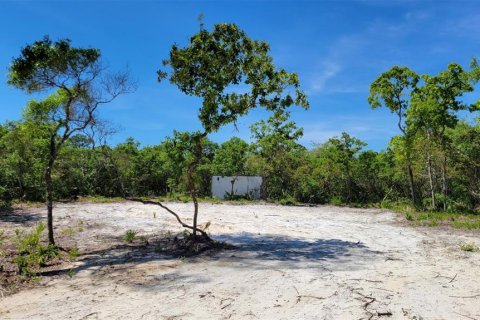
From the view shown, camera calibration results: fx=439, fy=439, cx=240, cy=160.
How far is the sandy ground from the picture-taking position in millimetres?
5660

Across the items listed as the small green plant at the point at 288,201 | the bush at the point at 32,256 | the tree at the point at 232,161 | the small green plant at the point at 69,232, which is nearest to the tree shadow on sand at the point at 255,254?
the bush at the point at 32,256

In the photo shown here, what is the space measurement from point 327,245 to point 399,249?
1647 mm

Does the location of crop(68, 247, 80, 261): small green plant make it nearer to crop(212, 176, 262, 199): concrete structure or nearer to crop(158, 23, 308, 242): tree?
crop(158, 23, 308, 242): tree

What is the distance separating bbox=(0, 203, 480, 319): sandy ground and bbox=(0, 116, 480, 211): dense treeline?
453 inches

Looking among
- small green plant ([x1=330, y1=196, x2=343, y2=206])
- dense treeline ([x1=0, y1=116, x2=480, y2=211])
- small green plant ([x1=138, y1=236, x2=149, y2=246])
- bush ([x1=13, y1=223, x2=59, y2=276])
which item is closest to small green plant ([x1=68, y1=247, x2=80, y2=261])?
bush ([x1=13, y1=223, x2=59, y2=276])

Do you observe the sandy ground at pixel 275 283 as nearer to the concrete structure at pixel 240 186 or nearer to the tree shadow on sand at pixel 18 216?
the tree shadow on sand at pixel 18 216

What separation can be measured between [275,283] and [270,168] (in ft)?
69.7

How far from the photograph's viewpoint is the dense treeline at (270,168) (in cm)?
2197

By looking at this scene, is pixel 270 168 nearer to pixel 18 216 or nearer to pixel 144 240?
pixel 18 216

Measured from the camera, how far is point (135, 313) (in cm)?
575

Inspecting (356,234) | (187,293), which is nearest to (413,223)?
(356,234)

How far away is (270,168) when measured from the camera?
1102 inches

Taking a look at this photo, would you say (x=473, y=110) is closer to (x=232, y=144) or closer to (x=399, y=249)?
(x=399, y=249)

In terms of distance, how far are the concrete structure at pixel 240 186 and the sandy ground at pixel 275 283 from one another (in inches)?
695
